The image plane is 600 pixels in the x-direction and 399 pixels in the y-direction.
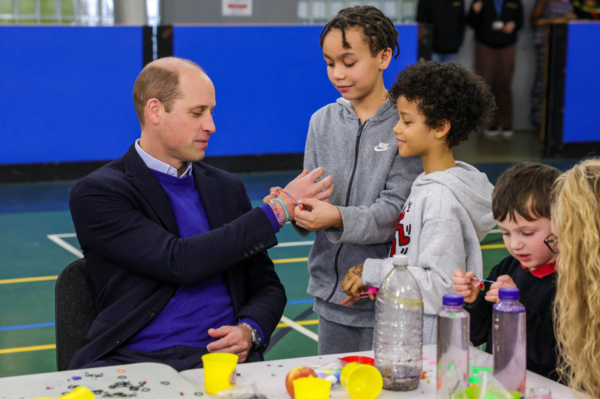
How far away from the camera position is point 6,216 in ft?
21.1

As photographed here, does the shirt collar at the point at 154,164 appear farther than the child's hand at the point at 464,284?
Yes

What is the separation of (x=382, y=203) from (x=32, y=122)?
6.23 metres

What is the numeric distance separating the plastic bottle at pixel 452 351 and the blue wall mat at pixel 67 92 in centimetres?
685

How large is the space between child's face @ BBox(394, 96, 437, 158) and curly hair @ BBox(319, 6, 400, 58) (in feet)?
0.76

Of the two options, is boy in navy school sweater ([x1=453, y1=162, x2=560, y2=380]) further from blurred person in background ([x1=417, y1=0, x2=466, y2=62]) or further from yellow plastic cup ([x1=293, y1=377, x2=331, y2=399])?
blurred person in background ([x1=417, y1=0, x2=466, y2=62])

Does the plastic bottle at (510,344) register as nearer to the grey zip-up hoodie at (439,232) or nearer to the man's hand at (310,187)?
the grey zip-up hoodie at (439,232)

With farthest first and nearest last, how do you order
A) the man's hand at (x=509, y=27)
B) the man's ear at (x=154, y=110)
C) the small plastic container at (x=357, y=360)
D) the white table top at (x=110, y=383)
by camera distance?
the man's hand at (x=509, y=27) → the man's ear at (x=154, y=110) → the small plastic container at (x=357, y=360) → the white table top at (x=110, y=383)

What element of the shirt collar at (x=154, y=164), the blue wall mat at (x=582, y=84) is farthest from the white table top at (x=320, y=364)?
the blue wall mat at (x=582, y=84)

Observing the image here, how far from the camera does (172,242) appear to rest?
2.17m

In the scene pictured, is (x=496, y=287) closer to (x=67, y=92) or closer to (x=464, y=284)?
(x=464, y=284)

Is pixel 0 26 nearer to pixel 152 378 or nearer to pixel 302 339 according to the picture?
pixel 302 339

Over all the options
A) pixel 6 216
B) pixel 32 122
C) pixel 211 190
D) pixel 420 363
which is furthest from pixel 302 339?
pixel 32 122

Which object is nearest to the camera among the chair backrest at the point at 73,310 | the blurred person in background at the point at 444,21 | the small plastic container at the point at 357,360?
the small plastic container at the point at 357,360

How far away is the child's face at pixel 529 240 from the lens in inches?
75.1
